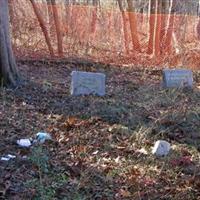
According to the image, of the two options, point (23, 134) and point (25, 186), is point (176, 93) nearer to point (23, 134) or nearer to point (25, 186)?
point (23, 134)

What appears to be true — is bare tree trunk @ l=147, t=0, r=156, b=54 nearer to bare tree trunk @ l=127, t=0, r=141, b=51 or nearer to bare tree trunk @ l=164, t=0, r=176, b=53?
bare tree trunk @ l=127, t=0, r=141, b=51

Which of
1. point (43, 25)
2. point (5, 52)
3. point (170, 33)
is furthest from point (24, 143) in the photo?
point (170, 33)

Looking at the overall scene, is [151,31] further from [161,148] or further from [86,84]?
[161,148]

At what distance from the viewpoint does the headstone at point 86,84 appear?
19.9ft

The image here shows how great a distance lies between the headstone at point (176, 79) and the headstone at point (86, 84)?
48.1 inches

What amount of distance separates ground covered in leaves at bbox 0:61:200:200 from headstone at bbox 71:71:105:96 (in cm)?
18

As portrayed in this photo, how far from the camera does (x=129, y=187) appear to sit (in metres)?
3.37

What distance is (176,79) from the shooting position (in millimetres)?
6934

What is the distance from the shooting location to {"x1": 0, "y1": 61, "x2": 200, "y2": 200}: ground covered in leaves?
333 centimetres

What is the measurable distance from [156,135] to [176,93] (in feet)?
6.84

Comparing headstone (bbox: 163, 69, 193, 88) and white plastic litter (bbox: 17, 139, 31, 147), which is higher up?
white plastic litter (bbox: 17, 139, 31, 147)

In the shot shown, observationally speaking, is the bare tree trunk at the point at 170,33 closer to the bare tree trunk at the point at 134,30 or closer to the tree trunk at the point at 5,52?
the bare tree trunk at the point at 134,30

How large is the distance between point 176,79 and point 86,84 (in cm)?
162

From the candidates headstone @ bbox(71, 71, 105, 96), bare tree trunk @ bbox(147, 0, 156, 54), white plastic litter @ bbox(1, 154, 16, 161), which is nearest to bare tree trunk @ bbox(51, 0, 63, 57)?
bare tree trunk @ bbox(147, 0, 156, 54)
